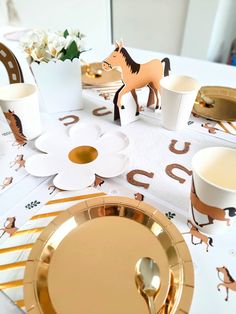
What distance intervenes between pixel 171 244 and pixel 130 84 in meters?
0.40

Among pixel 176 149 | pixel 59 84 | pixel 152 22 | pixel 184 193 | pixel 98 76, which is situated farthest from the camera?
pixel 152 22

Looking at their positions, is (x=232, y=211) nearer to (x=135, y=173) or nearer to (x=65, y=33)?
(x=135, y=173)

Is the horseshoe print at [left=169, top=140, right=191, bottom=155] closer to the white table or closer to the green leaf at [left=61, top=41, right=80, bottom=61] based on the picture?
the white table

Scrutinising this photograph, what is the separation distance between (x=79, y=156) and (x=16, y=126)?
171 mm

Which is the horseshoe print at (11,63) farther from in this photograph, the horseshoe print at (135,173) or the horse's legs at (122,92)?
the horseshoe print at (135,173)

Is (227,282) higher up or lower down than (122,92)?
lower down

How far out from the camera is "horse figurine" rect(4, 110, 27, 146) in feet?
1.85

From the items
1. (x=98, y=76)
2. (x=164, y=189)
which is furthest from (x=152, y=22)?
(x=164, y=189)

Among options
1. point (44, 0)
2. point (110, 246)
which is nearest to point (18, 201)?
point (110, 246)

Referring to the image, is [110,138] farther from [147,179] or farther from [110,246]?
[110,246]

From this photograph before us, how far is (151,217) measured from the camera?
0.40m

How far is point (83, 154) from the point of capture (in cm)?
55

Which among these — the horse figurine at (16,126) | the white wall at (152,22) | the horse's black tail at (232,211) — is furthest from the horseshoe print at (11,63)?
the white wall at (152,22)

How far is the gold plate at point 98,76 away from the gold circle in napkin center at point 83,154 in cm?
34
